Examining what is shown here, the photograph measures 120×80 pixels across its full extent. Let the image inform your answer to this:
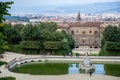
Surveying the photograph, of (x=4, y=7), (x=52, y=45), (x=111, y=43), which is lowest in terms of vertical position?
(x=52, y=45)

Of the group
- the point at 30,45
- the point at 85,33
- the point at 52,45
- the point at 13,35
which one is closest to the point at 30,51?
the point at 30,45

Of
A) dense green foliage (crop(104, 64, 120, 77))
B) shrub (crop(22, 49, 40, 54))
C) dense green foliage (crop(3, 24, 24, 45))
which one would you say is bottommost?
shrub (crop(22, 49, 40, 54))

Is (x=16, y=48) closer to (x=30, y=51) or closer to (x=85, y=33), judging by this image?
(x=30, y=51)

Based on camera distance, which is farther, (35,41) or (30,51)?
(30,51)

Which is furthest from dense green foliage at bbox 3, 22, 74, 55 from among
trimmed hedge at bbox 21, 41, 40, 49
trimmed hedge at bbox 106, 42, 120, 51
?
trimmed hedge at bbox 106, 42, 120, 51

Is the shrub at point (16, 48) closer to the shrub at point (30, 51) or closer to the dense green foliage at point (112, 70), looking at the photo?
the shrub at point (30, 51)

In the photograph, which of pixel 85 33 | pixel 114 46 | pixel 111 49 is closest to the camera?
pixel 114 46

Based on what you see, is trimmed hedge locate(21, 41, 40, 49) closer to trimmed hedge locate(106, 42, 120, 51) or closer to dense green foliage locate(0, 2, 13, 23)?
trimmed hedge locate(106, 42, 120, 51)

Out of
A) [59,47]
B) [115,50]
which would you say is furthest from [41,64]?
[115,50]

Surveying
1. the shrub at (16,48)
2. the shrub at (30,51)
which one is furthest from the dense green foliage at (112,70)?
the shrub at (16,48)

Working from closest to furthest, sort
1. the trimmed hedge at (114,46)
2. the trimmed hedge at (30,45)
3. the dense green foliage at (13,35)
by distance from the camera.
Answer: the trimmed hedge at (114,46) < the trimmed hedge at (30,45) < the dense green foliage at (13,35)

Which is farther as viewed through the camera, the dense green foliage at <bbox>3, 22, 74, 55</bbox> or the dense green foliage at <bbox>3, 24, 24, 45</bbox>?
the dense green foliage at <bbox>3, 24, 24, 45</bbox>

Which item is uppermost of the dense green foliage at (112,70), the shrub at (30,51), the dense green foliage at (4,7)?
the dense green foliage at (4,7)

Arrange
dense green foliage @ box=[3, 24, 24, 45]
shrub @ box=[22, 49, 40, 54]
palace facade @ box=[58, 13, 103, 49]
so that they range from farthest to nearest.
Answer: palace facade @ box=[58, 13, 103, 49], dense green foliage @ box=[3, 24, 24, 45], shrub @ box=[22, 49, 40, 54]
